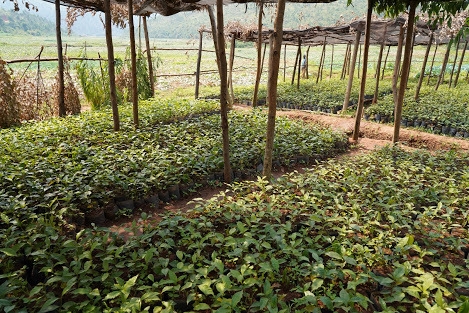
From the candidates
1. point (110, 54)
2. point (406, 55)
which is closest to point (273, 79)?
point (406, 55)

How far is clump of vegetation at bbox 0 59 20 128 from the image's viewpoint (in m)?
7.51

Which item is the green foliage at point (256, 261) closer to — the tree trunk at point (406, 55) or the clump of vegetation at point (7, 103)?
the tree trunk at point (406, 55)

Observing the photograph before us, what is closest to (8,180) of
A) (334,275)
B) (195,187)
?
(195,187)

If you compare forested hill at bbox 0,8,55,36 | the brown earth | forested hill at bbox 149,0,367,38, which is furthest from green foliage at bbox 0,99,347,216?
forested hill at bbox 0,8,55,36

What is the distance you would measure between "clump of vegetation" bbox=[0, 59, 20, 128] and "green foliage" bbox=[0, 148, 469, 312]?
198 inches

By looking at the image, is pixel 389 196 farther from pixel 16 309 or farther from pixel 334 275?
pixel 16 309

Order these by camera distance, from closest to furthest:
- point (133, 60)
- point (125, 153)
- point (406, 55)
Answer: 1. point (125, 153)
2. point (406, 55)
3. point (133, 60)

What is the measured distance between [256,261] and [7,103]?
7.64 metres

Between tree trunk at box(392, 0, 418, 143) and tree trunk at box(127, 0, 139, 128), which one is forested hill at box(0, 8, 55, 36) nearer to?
tree trunk at box(127, 0, 139, 128)

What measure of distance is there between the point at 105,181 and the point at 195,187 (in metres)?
1.33

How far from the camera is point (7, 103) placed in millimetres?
7586

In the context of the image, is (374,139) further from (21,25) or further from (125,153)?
(21,25)

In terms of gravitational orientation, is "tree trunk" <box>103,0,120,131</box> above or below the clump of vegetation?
above

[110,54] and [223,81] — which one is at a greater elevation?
[110,54]
